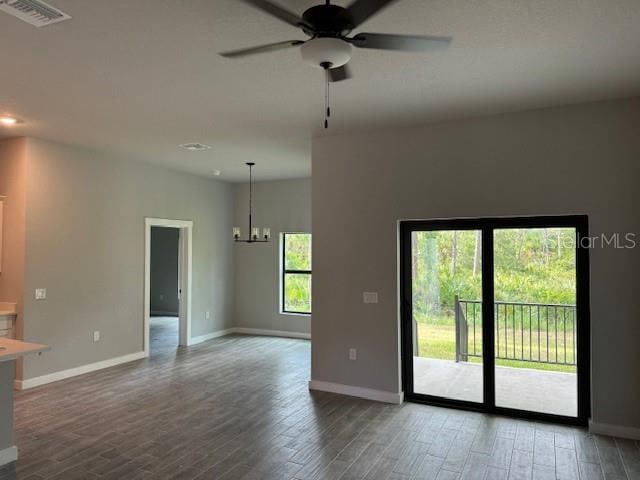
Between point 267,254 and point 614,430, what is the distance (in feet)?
19.2

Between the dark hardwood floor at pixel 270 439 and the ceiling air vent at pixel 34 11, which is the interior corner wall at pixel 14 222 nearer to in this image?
the dark hardwood floor at pixel 270 439

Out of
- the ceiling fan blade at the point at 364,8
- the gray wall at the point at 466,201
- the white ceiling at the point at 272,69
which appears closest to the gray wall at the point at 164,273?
the white ceiling at the point at 272,69

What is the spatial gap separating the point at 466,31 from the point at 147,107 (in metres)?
2.77

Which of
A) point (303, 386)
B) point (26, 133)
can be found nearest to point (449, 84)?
point (303, 386)

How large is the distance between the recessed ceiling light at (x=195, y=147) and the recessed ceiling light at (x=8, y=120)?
1677 millimetres

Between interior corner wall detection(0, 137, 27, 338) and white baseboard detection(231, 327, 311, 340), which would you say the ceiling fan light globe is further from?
white baseboard detection(231, 327, 311, 340)

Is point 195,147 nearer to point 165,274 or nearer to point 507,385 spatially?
point 507,385

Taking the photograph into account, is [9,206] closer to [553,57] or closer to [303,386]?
[303,386]

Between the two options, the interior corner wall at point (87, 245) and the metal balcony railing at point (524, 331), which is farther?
the interior corner wall at point (87, 245)

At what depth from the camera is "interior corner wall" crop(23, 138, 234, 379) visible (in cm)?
522

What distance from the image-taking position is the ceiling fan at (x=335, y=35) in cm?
198

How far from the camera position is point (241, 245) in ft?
28.2

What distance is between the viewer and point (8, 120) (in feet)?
14.5

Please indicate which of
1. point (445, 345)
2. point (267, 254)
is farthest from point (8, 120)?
point (445, 345)
